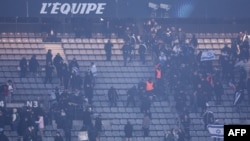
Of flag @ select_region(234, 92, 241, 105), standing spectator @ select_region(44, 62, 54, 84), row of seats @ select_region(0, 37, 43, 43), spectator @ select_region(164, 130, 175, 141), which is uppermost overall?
row of seats @ select_region(0, 37, 43, 43)

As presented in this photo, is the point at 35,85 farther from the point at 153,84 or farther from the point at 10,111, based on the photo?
the point at 153,84

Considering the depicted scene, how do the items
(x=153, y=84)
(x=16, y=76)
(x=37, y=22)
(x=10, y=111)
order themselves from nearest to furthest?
(x=10, y=111)
(x=153, y=84)
(x=16, y=76)
(x=37, y=22)

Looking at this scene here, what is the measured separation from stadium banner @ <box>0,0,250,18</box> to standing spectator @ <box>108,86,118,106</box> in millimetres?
7440

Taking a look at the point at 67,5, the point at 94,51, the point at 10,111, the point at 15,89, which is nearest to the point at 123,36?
the point at 94,51

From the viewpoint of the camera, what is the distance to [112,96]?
83.1 ft

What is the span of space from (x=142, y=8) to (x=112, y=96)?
26.8 ft

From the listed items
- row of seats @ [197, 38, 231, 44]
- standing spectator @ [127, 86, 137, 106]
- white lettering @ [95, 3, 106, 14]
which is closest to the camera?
standing spectator @ [127, 86, 137, 106]

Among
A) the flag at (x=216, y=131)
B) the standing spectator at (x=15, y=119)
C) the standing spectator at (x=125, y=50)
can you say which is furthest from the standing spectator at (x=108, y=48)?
the flag at (x=216, y=131)

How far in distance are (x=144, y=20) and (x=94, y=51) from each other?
13.2ft

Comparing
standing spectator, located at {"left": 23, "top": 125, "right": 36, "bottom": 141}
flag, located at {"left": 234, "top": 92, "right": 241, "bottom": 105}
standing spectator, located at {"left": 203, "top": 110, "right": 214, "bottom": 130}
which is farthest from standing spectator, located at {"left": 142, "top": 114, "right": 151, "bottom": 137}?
standing spectator, located at {"left": 23, "top": 125, "right": 36, "bottom": 141}

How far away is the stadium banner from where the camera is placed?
1248 inches

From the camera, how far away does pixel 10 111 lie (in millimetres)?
22875

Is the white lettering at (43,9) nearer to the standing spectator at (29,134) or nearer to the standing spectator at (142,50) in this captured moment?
the standing spectator at (142,50)

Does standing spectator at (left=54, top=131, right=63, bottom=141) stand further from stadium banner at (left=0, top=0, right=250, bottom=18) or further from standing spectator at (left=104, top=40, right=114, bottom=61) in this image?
stadium banner at (left=0, top=0, right=250, bottom=18)
